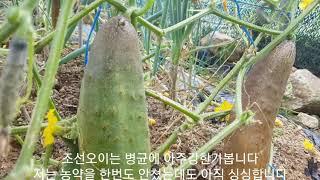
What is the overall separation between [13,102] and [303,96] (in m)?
5.01

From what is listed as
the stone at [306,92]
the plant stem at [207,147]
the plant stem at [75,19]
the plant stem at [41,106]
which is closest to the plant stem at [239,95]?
the plant stem at [207,147]

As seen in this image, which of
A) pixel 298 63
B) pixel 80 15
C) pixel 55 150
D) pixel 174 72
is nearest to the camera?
pixel 80 15

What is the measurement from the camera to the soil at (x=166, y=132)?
1461 millimetres

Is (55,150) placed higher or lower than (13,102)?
lower

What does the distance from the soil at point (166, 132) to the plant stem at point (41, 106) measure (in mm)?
747

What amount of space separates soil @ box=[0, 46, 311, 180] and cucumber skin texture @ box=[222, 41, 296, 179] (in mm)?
154

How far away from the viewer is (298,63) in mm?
6816

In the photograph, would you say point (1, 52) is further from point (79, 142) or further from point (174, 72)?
point (174, 72)

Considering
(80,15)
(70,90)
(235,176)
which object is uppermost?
(80,15)

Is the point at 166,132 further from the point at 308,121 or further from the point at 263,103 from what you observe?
the point at 308,121

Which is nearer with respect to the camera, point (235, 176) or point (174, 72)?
point (235, 176)

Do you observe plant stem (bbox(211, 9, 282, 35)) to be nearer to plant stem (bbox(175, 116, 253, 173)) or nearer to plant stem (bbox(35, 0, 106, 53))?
plant stem (bbox(175, 116, 253, 173))

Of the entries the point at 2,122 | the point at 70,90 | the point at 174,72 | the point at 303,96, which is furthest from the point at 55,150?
the point at 303,96

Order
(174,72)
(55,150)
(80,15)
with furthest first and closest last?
(174,72) → (55,150) → (80,15)
